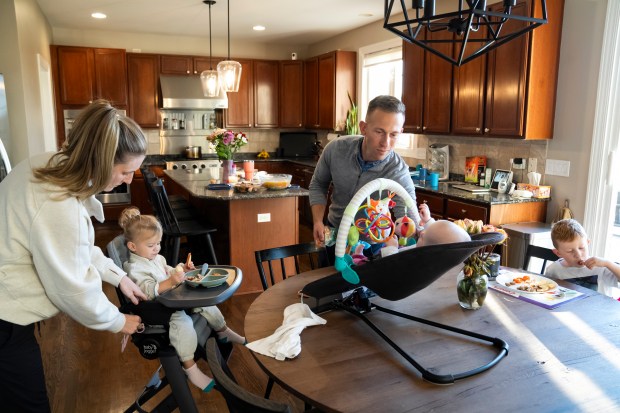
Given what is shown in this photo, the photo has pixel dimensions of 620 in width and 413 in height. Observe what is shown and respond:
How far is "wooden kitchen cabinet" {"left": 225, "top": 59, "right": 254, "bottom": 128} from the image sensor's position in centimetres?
729

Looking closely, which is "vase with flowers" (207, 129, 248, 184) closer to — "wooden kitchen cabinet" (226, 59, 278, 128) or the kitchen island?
the kitchen island

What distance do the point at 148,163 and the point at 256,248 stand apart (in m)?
3.74

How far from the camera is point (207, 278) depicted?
1.83 metres

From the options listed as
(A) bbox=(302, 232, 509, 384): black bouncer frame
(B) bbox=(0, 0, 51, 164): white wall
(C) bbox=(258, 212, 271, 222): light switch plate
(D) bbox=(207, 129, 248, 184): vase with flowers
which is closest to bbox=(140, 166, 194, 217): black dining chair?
(D) bbox=(207, 129, 248, 184): vase with flowers

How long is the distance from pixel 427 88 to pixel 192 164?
152 inches

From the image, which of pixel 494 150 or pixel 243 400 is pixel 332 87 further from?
pixel 243 400

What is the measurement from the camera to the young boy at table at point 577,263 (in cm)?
204

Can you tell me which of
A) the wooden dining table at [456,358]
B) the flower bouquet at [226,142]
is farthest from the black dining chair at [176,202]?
the wooden dining table at [456,358]

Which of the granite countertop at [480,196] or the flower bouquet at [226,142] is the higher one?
the flower bouquet at [226,142]

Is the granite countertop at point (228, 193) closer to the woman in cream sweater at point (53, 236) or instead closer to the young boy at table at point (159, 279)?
the young boy at table at point (159, 279)


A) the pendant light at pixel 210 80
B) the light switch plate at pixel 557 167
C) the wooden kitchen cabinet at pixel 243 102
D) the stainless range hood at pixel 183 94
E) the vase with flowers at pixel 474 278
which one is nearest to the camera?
the vase with flowers at pixel 474 278

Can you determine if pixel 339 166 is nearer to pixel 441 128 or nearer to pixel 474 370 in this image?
pixel 474 370

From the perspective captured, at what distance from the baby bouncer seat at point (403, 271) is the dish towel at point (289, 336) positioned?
0.27 ft

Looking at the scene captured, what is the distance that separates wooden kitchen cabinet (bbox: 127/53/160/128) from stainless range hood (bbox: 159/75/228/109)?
0.56 ft
